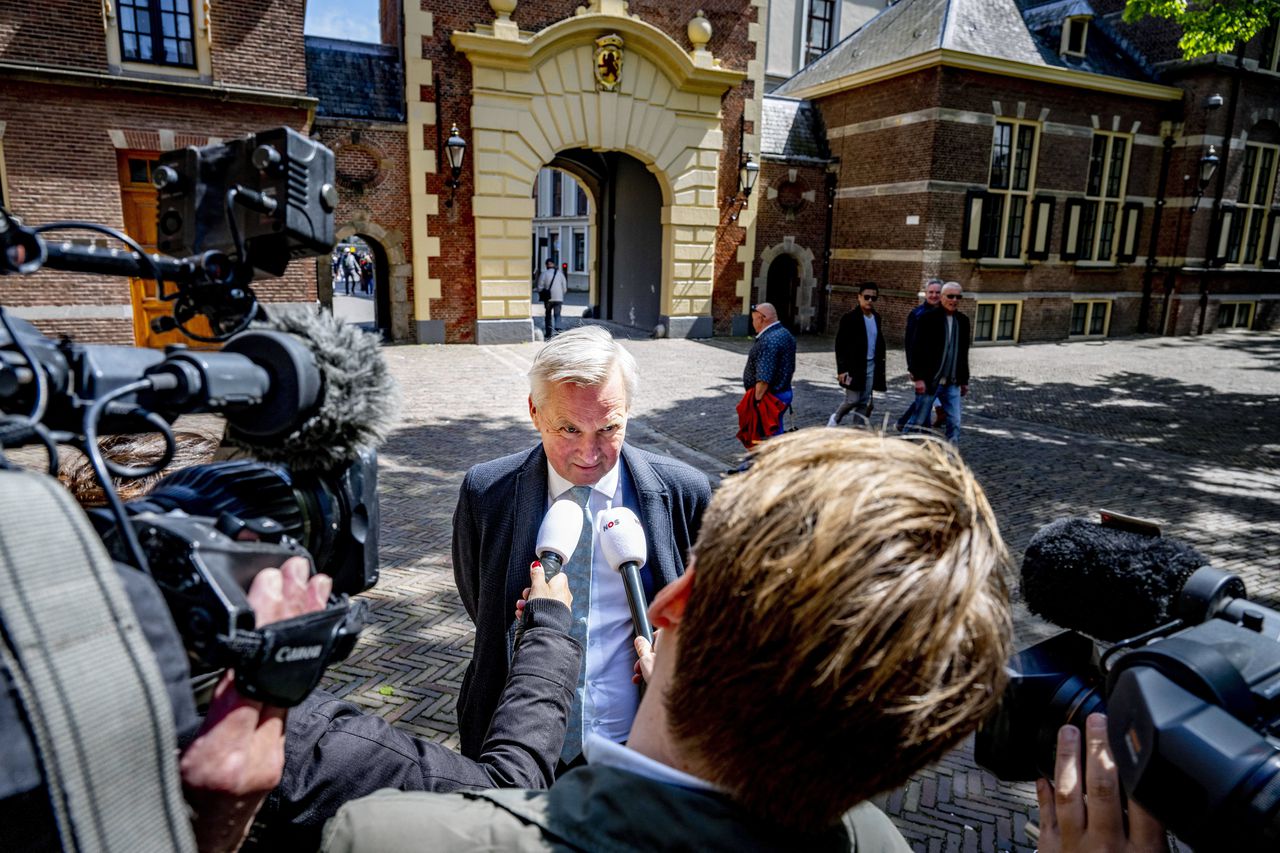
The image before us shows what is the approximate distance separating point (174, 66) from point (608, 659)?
14118 millimetres

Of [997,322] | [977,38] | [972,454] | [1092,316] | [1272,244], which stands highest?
[977,38]

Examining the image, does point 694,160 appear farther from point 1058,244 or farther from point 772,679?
point 772,679

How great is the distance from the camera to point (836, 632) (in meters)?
0.85

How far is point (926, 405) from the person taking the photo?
335 inches

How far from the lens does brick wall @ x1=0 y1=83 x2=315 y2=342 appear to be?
37.7 ft

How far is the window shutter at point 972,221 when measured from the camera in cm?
1761

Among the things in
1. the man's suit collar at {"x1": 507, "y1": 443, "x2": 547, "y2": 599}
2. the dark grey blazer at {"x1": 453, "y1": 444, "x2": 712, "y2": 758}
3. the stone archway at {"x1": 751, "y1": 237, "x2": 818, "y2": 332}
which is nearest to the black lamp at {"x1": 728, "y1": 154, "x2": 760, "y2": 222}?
the stone archway at {"x1": 751, "y1": 237, "x2": 818, "y2": 332}

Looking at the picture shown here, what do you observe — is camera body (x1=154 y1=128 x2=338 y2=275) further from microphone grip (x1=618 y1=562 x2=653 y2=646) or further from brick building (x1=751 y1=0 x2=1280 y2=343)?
brick building (x1=751 y1=0 x2=1280 y2=343)

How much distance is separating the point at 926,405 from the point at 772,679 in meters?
8.23

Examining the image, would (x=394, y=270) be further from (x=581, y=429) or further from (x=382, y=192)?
(x=581, y=429)

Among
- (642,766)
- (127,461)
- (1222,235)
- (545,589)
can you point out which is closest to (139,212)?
(127,461)

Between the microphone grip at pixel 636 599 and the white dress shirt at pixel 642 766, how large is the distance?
882mm

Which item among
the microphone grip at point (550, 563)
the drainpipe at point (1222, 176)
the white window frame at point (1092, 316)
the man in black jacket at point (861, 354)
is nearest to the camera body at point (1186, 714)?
the microphone grip at point (550, 563)

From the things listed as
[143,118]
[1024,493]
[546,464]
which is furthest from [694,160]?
[546,464]
